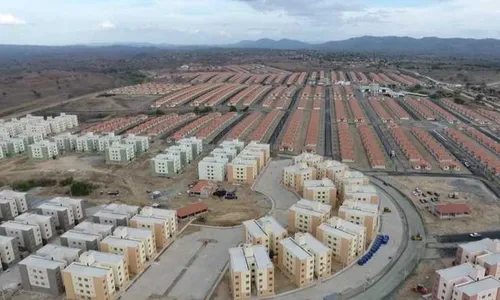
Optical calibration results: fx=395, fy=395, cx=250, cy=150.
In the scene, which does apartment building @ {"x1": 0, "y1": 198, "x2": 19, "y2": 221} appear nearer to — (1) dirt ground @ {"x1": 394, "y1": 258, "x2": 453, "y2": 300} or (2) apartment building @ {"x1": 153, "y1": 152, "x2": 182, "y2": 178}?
(2) apartment building @ {"x1": 153, "y1": 152, "x2": 182, "y2": 178}

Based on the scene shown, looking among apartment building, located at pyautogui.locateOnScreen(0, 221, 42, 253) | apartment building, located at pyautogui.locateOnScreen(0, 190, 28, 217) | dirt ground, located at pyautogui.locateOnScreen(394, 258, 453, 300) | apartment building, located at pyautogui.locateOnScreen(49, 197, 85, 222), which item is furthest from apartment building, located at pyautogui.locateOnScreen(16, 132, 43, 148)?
dirt ground, located at pyautogui.locateOnScreen(394, 258, 453, 300)

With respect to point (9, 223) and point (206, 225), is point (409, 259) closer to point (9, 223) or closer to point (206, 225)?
point (206, 225)

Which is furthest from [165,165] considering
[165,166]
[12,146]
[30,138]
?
[30,138]

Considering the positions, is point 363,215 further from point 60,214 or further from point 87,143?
point 87,143

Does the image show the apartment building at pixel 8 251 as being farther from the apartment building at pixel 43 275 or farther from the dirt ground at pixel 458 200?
the dirt ground at pixel 458 200

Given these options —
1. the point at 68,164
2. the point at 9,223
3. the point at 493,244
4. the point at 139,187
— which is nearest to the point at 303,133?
the point at 139,187

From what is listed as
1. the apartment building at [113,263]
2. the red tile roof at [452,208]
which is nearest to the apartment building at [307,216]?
the red tile roof at [452,208]
